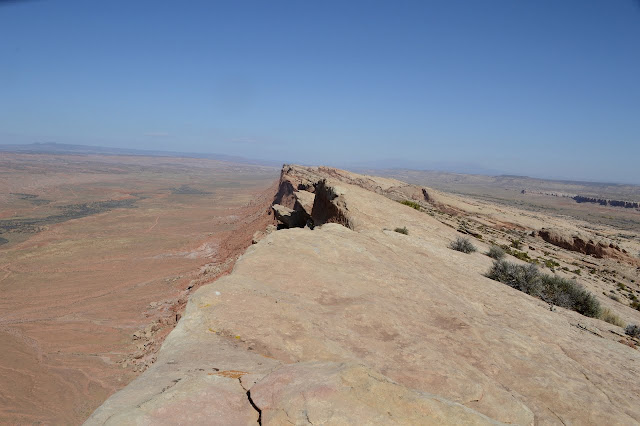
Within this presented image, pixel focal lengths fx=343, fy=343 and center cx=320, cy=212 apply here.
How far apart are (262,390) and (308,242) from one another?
7.26 metres

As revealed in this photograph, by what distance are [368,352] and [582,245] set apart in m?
32.7

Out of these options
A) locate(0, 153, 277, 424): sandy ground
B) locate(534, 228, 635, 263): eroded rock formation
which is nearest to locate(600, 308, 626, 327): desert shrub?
locate(0, 153, 277, 424): sandy ground

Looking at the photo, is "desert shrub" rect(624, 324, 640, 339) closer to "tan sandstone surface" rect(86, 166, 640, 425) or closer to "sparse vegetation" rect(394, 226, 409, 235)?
"tan sandstone surface" rect(86, 166, 640, 425)

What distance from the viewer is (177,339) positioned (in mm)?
5641

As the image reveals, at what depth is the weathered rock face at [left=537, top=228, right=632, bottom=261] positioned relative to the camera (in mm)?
28625

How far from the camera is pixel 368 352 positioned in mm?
5898

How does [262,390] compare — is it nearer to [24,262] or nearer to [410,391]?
[410,391]

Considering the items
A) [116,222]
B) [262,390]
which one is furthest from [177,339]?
[116,222]

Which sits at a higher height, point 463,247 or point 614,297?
point 463,247

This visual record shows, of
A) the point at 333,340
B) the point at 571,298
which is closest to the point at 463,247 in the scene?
the point at 571,298

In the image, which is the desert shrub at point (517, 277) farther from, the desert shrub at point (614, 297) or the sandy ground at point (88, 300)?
the sandy ground at point (88, 300)

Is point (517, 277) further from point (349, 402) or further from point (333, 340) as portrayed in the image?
point (349, 402)

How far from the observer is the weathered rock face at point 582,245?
28625 mm

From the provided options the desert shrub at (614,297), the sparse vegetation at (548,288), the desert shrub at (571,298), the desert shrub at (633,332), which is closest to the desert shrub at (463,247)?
the sparse vegetation at (548,288)
